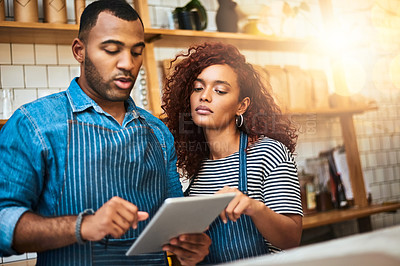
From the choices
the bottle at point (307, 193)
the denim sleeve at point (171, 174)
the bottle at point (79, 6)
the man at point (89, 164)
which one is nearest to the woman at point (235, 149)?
the denim sleeve at point (171, 174)

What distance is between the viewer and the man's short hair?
1420mm

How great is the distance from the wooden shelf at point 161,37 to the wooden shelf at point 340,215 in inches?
51.9

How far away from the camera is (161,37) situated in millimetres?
2568

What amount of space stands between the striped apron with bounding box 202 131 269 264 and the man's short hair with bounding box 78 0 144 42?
0.74 m

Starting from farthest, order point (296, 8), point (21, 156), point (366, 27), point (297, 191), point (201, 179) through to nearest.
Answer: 1. point (366, 27)
2. point (296, 8)
3. point (201, 179)
4. point (297, 191)
5. point (21, 156)

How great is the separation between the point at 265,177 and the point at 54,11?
151cm

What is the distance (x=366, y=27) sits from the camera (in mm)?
4008

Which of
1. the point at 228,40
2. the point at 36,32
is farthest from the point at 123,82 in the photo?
the point at 228,40

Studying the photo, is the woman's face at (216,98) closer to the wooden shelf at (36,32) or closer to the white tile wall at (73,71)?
the wooden shelf at (36,32)

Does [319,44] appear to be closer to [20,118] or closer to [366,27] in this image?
[366,27]

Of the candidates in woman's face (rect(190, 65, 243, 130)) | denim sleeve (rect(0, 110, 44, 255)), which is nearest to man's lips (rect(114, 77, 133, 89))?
denim sleeve (rect(0, 110, 44, 255))

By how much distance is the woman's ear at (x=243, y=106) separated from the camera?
1884mm

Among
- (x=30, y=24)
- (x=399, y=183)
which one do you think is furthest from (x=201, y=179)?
(x=399, y=183)

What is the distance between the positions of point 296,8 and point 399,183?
78.3 inches
